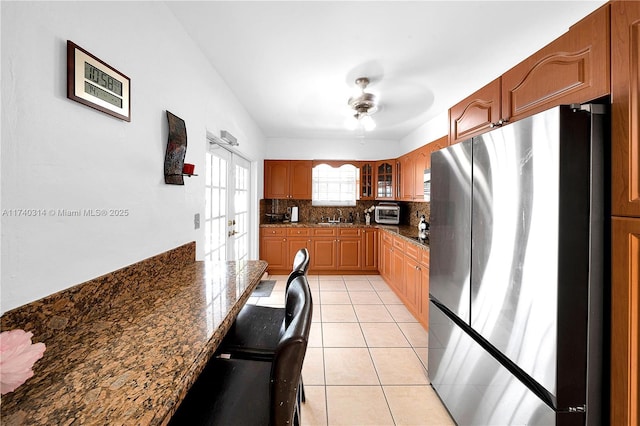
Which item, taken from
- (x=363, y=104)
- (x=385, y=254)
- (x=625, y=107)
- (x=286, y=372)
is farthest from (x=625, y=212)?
(x=385, y=254)

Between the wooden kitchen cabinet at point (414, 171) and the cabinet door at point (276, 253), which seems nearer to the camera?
the wooden kitchen cabinet at point (414, 171)

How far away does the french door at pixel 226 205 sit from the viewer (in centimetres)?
254

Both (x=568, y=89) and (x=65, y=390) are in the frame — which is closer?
(x=65, y=390)

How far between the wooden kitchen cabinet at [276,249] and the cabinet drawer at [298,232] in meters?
0.10

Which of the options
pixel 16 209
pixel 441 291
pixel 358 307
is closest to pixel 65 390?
pixel 16 209

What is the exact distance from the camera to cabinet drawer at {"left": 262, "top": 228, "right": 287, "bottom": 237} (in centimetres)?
458

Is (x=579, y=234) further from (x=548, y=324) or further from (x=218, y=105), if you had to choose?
(x=218, y=105)

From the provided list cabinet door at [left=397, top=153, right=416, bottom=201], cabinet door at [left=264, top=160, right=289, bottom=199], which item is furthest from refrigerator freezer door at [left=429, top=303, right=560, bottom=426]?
cabinet door at [left=264, top=160, right=289, bottom=199]

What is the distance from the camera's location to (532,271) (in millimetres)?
1113

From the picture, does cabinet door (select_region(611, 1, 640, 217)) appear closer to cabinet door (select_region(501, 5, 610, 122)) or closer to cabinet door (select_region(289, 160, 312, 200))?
cabinet door (select_region(501, 5, 610, 122))

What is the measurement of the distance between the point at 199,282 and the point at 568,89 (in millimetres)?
1884

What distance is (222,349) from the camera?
4.42 ft

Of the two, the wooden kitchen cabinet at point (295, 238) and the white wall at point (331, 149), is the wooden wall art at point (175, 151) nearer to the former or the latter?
the wooden kitchen cabinet at point (295, 238)

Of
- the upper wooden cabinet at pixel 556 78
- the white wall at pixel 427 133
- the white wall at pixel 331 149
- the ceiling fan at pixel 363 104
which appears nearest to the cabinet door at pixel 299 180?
the white wall at pixel 331 149
